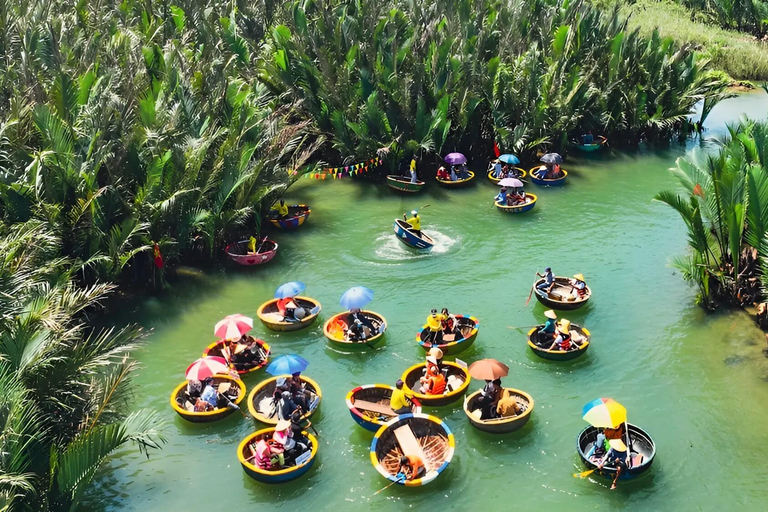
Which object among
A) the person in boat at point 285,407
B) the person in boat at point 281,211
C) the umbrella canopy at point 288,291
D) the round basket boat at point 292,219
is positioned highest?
the umbrella canopy at point 288,291

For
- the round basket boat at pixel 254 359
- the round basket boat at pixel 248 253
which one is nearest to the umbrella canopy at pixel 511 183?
the round basket boat at pixel 248 253

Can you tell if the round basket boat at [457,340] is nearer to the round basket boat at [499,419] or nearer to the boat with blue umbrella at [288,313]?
the round basket boat at [499,419]

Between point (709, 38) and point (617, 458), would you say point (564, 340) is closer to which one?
point (617, 458)

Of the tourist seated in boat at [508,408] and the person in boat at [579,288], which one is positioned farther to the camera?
the person in boat at [579,288]

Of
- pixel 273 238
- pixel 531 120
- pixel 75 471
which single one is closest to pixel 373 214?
pixel 273 238

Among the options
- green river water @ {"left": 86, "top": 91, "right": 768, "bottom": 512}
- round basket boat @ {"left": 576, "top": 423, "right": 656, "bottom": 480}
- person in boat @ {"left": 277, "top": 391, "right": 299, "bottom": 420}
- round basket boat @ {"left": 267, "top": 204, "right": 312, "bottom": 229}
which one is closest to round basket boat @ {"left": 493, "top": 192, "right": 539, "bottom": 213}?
green river water @ {"left": 86, "top": 91, "right": 768, "bottom": 512}

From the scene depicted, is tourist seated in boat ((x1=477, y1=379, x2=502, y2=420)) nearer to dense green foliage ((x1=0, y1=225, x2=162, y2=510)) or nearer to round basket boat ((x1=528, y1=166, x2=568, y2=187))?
dense green foliage ((x1=0, y1=225, x2=162, y2=510))

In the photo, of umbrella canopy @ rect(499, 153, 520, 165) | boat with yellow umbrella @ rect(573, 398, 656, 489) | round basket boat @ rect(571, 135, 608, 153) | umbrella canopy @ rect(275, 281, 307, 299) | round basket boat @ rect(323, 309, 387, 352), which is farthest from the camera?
round basket boat @ rect(571, 135, 608, 153)

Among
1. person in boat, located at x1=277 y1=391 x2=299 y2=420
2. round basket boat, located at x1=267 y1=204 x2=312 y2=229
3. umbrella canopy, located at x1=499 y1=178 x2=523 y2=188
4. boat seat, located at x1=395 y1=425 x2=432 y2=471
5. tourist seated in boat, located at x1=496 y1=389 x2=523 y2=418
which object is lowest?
round basket boat, located at x1=267 y1=204 x2=312 y2=229
